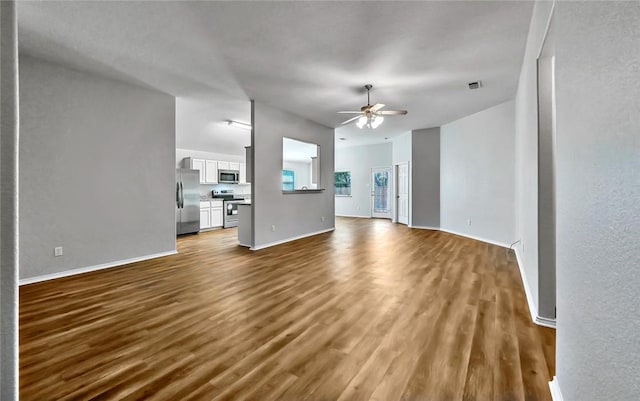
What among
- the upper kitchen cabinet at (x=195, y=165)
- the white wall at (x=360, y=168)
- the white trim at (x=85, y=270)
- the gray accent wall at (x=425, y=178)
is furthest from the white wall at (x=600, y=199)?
the white wall at (x=360, y=168)

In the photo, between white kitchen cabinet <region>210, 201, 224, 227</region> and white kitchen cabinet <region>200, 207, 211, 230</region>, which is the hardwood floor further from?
white kitchen cabinet <region>210, 201, 224, 227</region>

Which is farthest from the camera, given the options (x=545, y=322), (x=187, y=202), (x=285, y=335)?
(x=187, y=202)

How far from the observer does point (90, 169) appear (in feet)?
13.0

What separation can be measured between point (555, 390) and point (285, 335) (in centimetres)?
167

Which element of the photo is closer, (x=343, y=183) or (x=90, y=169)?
(x=90, y=169)

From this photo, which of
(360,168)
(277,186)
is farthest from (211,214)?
(360,168)

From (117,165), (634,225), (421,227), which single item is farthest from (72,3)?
A: (421,227)

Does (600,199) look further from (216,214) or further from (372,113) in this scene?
(216,214)

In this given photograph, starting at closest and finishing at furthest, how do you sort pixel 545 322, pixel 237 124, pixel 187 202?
pixel 545 322 < pixel 237 124 < pixel 187 202

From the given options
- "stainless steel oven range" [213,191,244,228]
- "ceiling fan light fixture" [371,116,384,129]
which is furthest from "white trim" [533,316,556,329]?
"stainless steel oven range" [213,191,244,228]

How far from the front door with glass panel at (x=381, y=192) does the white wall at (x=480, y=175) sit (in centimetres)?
294

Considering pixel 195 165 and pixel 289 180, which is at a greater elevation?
pixel 195 165

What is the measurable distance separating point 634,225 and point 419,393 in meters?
1.30

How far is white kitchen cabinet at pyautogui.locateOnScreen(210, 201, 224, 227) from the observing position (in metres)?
8.28
